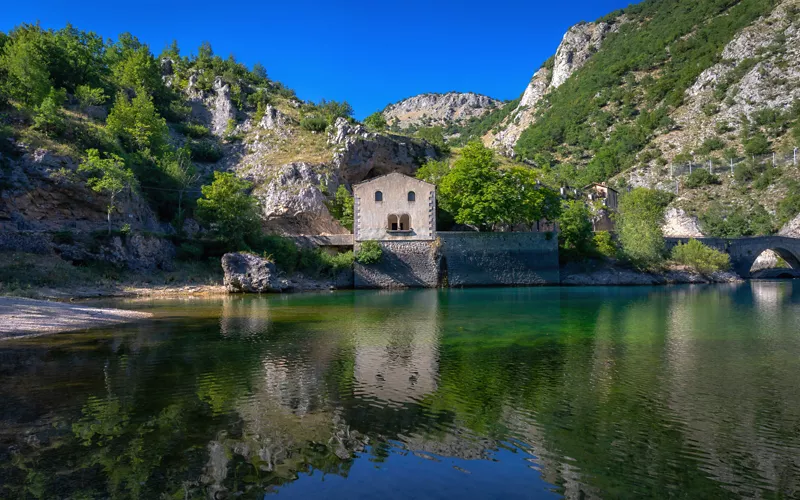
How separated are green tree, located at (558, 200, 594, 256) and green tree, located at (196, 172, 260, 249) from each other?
27386 millimetres

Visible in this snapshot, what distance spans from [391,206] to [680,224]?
45234 millimetres

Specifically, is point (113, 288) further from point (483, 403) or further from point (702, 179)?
point (702, 179)

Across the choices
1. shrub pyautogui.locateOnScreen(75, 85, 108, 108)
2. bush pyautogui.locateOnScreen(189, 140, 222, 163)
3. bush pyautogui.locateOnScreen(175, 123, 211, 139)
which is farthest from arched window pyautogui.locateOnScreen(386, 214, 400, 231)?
shrub pyautogui.locateOnScreen(75, 85, 108, 108)


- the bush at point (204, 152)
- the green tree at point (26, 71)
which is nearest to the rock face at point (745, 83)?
the bush at point (204, 152)

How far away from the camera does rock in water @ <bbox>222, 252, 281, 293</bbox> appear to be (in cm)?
3647

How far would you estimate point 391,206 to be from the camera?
4478 centimetres

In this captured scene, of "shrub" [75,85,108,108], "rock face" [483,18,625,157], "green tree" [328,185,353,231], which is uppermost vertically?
"rock face" [483,18,625,157]

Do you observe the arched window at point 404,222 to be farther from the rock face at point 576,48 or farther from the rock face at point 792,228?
the rock face at point 576,48

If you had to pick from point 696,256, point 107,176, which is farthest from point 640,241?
point 107,176

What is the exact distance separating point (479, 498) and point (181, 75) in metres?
76.3

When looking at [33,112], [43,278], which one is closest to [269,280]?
[43,278]

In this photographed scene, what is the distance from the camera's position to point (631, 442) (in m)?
7.46

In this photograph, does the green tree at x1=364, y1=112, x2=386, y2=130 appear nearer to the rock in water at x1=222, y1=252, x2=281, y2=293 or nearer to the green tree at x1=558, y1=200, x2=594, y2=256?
the green tree at x1=558, y1=200, x2=594, y2=256

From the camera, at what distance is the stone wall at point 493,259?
1740 inches
